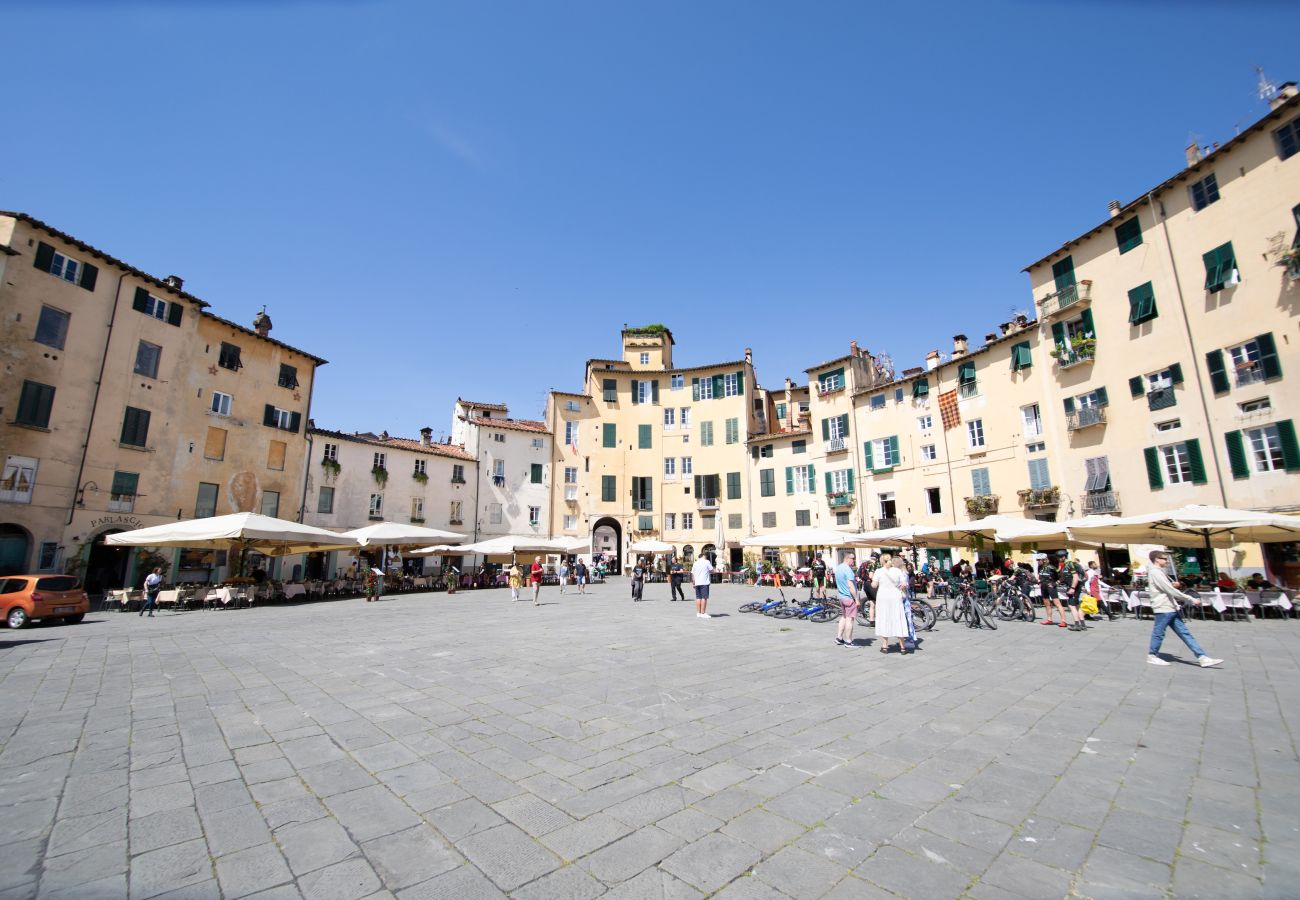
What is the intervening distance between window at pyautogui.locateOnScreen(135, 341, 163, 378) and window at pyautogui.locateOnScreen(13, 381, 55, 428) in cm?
328

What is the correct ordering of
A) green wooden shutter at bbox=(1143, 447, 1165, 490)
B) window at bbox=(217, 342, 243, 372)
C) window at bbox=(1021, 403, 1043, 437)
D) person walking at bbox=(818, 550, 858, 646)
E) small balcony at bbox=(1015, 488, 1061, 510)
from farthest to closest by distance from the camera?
1. window at bbox=(217, 342, 243, 372)
2. window at bbox=(1021, 403, 1043, 437)
3. small balcony at bbox=(1015, 488, 1061, 510)
4. green wooden shutter at bbox=(1143, 447, 1165, 490)
5. person walking at bbox=(818, 550, 858, 646)

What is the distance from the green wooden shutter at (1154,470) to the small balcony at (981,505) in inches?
243

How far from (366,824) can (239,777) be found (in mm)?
1509

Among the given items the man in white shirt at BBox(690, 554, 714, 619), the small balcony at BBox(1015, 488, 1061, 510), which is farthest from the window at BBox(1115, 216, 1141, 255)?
the man in white shirt at BBox(690, 554, 714, 619)

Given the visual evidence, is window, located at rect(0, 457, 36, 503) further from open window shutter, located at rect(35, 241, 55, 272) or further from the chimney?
the chimney

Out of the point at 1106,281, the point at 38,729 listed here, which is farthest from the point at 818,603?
the point at 1106,281

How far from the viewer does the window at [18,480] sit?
18906 mm

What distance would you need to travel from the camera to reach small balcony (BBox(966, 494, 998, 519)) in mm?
26406

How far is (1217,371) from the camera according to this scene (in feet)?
62.6

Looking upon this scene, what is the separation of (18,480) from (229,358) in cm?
975

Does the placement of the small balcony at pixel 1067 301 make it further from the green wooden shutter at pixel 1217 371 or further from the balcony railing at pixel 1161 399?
the green wooden shutter at pixel 1217 371

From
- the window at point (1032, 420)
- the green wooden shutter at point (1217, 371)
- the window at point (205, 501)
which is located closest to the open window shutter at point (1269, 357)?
the green wooden shutter at point (1217, 371)

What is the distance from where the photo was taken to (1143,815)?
3557mm

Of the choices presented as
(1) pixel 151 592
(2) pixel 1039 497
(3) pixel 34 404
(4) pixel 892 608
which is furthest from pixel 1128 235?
(3) pixel 34 404
